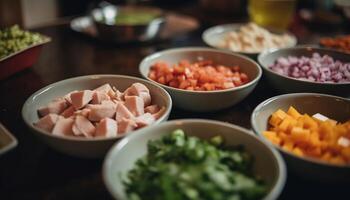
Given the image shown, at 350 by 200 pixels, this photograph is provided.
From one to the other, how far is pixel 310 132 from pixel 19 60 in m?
1.10

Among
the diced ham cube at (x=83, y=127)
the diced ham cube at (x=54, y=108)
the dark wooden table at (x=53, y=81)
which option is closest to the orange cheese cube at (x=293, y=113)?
Result: the dark wooden table at (x=53, y=81)

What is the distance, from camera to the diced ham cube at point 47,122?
1.03 meters

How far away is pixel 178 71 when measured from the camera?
4.39 feet

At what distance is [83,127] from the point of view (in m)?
1.02

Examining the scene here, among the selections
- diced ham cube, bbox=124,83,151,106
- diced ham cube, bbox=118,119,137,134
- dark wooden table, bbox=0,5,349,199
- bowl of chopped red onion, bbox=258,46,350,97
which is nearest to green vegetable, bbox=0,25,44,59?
dark wooden table, bbox=0,5,349,199

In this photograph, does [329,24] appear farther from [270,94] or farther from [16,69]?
[16,69]

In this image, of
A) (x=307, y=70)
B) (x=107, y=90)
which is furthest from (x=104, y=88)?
(x=307, y=70)

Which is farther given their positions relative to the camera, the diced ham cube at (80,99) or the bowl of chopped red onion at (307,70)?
the bowl of chopped red onion at (307,70)

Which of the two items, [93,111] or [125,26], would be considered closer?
[93,111]

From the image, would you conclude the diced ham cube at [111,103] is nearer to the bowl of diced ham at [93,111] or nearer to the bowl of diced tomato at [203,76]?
the bowl of diced ham at [93,111]

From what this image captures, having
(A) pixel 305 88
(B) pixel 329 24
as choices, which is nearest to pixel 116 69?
(A) pixel 305 88

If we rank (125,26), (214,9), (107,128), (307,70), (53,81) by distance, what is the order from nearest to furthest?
(107,128) → (307,70) → (53,81) → (125,26) → (214,9)

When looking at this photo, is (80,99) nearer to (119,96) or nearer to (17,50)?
(119,96)

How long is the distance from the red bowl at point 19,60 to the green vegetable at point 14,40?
0.07 feet
